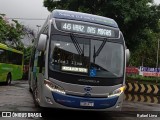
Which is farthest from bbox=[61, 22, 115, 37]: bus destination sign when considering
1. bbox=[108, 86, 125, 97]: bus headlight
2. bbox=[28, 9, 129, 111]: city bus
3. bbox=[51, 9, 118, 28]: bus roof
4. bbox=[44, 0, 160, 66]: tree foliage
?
bbox=[44, 0, 160, 66]: tree foliage

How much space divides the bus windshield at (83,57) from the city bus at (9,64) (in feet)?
41.6

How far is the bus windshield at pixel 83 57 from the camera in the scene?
1099 centimetres

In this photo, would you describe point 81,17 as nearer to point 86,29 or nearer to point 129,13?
point 86,29

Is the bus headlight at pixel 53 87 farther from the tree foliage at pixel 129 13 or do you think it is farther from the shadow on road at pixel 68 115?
the tree foliage at pixel 129 13

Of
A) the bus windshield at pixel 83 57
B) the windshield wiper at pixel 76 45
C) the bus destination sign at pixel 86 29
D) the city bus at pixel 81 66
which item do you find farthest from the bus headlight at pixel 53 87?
the bus destination sign at pixel 86 29

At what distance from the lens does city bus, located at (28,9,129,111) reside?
10.8 metres

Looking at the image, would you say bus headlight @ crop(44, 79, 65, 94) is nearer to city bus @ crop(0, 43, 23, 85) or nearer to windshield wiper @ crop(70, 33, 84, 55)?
windshield wiper @ crop(70, 33, 84, 55)

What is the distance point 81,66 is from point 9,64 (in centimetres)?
1485

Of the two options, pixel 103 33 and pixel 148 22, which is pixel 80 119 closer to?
pixel 103 33

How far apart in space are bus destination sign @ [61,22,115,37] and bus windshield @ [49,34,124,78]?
0.25 meters

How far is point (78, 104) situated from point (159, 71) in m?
24.6

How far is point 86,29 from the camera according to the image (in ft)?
37.8

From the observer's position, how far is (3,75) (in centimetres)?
2406

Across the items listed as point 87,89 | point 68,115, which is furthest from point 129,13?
point 87,89
